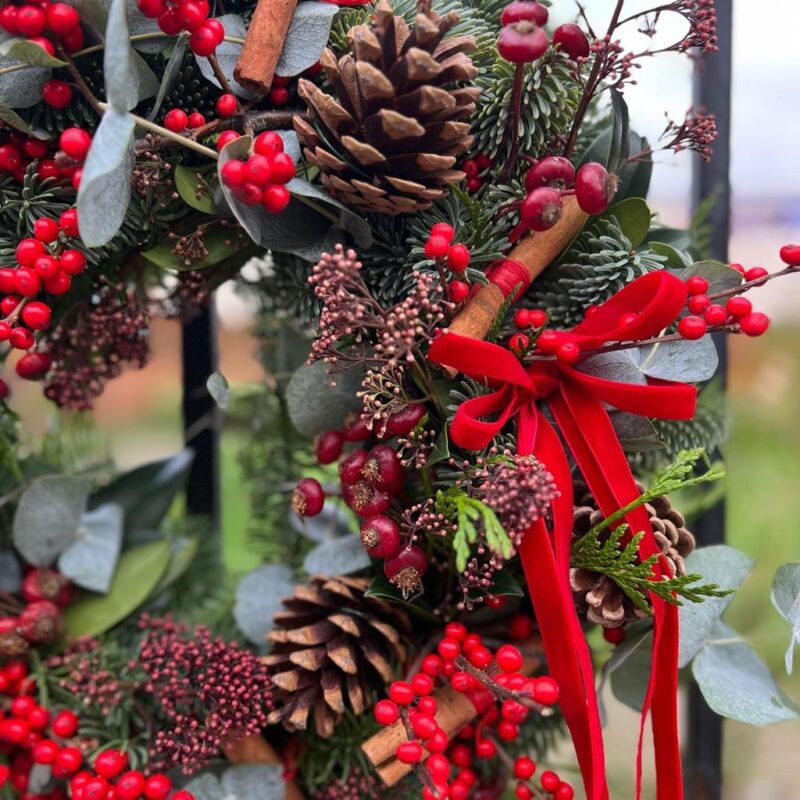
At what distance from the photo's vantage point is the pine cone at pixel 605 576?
0.47m

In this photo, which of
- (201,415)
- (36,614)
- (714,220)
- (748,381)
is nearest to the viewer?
(36,614)

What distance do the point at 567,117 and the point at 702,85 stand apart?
0.30 m

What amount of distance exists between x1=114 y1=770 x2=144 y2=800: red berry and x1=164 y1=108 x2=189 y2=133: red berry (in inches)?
17.3

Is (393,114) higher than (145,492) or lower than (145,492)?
higher

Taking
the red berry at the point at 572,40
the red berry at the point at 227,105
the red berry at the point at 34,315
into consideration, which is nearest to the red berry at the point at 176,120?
the red berry at the point at 227,105

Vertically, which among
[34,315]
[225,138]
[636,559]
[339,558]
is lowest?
[339,558]

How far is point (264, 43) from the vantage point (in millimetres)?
480

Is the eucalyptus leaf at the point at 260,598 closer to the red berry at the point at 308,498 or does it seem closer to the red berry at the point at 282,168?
the red berry at the point at 308,498

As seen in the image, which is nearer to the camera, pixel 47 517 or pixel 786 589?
pixel 786 589

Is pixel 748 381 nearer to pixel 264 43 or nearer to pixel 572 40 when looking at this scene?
pixel 572 40

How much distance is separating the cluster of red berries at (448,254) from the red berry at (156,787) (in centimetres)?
40

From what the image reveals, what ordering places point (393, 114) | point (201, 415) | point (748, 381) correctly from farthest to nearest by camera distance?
point (748, 381)
point (201, 415)
point (393, 114)

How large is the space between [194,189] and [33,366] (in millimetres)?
221

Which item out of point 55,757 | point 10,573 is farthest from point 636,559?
point 10,573
